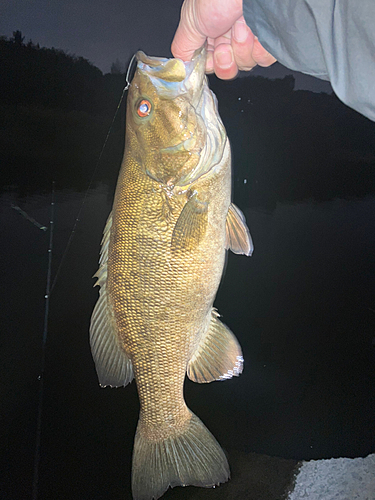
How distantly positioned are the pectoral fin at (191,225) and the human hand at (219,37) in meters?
0.49

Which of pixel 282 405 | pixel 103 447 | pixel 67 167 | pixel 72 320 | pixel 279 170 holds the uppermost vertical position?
pixel 279 170

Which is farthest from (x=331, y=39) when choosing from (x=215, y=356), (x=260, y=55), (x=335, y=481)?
(x=335, y=481)

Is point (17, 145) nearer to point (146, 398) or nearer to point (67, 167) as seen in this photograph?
point (67, 167)

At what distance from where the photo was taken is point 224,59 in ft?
2.87

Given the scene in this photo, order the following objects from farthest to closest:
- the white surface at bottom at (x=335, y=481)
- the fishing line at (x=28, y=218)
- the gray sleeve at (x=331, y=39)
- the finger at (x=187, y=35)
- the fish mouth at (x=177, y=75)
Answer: the white surface at bottom at (x=335, y=481)
the fishing line at (x=28, y=218)
the finger at (x=187, y=35)
the fish mouth at (x=177, y=75)
the gray sleeve at (x=331, y=39)

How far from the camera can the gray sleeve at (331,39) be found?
→ 474 millimetres

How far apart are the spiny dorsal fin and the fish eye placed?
294 millimetres

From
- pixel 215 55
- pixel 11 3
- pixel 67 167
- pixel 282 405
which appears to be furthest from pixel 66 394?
pixel 11 3

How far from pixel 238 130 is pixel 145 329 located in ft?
4.33

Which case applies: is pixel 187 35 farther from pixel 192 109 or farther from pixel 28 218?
pixel 28 218

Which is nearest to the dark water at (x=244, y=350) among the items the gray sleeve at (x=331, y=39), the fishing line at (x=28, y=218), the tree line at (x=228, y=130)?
the fishing line at (x=28, y=218)

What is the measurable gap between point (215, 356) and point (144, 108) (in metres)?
0.75

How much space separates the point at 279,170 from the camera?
5.74 feet

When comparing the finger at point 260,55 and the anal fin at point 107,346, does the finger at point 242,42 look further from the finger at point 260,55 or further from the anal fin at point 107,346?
the anal fin at point 107,346
